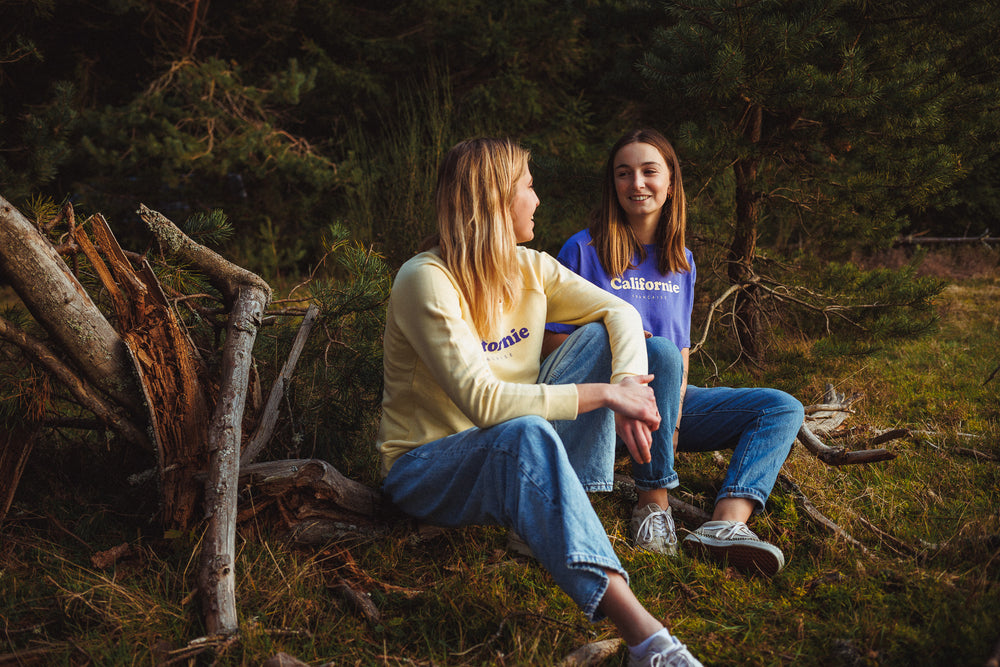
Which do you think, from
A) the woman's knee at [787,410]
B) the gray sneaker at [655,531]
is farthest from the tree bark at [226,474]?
the woman's knee at [787,410]

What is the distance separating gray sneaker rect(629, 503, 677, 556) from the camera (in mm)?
2006

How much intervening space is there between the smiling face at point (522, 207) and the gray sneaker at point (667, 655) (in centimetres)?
111

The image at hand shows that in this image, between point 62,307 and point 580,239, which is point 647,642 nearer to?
point 580,239

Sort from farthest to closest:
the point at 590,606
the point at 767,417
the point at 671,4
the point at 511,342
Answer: the point at 671,4, the point at 767,417, the point at 511,342, the point at 590,606

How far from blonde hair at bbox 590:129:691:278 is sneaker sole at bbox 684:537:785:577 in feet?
3.43

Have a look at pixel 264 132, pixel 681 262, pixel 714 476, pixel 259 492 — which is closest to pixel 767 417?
pixel 714 476

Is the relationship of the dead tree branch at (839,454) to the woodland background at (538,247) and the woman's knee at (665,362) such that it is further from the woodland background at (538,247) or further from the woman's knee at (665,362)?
the woman's knee at (665,362)

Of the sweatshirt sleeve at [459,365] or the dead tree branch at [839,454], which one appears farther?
the dead tree branch at [839,454]

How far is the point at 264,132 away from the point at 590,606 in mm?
5506

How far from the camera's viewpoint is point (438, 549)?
2.00 meters

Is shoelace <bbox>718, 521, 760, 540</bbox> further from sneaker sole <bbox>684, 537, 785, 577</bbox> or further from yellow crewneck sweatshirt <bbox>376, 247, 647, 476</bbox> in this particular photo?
yellow crewneck sweatshirt <bbox>376, 247, 647, 476</bbox>

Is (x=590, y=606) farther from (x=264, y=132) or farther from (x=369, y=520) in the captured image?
(x=264, y=132)

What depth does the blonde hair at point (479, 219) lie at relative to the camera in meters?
1.81

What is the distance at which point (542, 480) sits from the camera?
1521 millimetres
